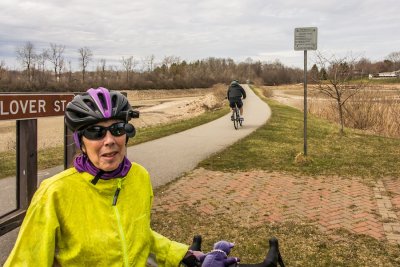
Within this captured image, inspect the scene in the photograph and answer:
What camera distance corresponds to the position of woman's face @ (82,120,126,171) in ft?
6.06

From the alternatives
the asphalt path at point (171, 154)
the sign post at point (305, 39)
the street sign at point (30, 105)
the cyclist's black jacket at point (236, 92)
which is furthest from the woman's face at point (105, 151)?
the cyclist's black jacket at point (236, 92)

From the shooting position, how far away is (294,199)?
252 inches

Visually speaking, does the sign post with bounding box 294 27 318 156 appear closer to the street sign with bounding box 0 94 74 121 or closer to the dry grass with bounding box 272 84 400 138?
the street sign with bounding box 0 94 74 121

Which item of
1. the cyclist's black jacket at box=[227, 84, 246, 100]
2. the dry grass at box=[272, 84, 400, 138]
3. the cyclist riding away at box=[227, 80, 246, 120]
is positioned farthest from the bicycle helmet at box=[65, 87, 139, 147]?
the dry grass at box=[272, 84, 400, 138]

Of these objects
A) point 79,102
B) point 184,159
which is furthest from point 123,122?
point 184,159

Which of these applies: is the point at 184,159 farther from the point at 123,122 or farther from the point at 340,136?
the point at 123,122

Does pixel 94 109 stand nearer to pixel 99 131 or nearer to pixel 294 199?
pixel 99 131

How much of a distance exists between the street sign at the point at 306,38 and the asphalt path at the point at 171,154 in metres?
3.33

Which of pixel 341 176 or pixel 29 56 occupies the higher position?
pixel 29 56

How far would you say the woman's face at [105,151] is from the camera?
185cm

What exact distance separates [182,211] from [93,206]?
4.14 metres

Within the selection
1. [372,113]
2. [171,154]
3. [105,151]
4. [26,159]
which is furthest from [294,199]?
[372,113]

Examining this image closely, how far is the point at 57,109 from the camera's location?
4.08m

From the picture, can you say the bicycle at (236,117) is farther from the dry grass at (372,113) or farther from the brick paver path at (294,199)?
the brick paver path at (294,199)
